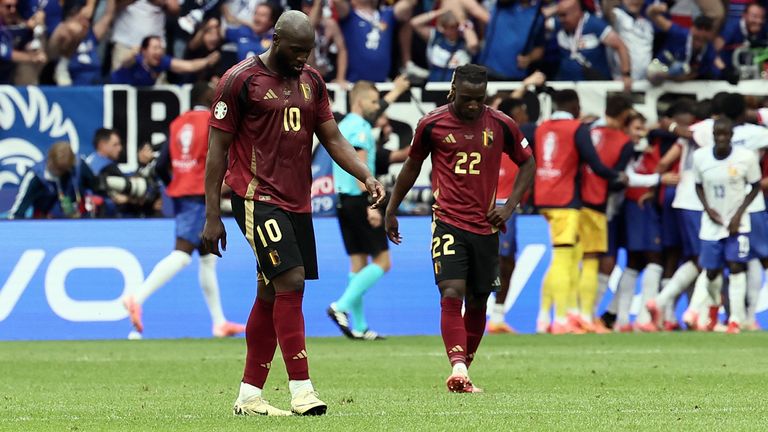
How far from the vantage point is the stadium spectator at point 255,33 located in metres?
20.3

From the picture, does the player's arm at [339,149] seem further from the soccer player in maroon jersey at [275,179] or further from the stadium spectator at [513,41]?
the stadium spectator at [513,41]

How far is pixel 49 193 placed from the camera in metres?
18.6

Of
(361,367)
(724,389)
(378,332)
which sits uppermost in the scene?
(724,389)

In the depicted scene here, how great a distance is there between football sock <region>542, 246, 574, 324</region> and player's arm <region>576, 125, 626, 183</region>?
0.86m

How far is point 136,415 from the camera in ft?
29.3

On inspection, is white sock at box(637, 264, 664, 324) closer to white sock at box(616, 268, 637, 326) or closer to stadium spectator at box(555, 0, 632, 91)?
white sock at box(616, 268, 637, 326)

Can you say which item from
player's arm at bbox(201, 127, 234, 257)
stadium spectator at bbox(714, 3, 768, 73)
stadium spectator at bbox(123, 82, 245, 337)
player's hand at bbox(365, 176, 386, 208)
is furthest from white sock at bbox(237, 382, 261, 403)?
stadium spectator at bbox(714, 3, 768, 73)

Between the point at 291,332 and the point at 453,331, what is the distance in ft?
7.46

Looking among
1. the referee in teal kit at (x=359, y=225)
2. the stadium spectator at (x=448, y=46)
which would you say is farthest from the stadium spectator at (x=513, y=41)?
the referee in teal kit at (x=359, y=225)

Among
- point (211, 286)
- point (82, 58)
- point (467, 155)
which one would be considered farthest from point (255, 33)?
point (467, 155)

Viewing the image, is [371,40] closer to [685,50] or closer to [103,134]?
[103,134]

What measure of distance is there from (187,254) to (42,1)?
16.7ft

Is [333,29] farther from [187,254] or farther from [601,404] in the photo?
[601,404]

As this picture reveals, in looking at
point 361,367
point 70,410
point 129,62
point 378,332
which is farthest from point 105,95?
point 70,410
